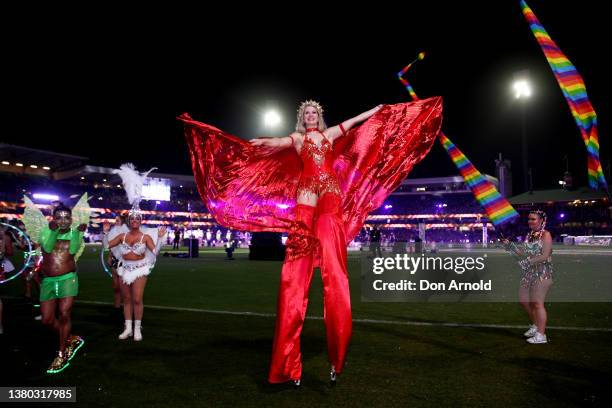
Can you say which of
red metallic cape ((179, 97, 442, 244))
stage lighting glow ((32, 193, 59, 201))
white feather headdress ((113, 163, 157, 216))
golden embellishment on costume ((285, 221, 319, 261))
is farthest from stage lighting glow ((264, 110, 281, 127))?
stage lighting glow ((32, 193, 59, 201))

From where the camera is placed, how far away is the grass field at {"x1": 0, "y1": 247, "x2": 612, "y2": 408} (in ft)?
14.6

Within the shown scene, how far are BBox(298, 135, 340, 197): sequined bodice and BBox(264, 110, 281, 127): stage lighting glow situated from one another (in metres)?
18.3

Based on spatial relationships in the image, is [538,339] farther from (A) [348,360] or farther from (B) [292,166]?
(B) [292,166]

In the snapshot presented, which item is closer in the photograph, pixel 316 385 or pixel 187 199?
pixel 316 385

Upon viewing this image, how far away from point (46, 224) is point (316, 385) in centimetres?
453

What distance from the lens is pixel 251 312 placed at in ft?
31.7

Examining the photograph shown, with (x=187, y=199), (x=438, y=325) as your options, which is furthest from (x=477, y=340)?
(x=187, y=199)

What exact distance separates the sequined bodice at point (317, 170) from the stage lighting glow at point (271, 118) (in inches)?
721

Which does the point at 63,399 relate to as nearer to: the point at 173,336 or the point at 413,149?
the point at 173,336

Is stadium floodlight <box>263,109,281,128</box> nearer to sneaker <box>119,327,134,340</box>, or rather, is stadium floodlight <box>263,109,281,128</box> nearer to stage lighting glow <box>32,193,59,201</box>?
sneaker <box>119,327,134,340</box>

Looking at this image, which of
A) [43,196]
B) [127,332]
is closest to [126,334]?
[127,332]

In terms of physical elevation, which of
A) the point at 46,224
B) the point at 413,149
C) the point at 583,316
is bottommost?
the point at 583,316

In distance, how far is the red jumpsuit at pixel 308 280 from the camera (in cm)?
467

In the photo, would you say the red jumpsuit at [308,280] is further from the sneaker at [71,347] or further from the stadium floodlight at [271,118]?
the stadium floodlight at [271,118]
